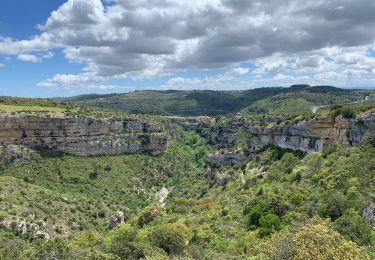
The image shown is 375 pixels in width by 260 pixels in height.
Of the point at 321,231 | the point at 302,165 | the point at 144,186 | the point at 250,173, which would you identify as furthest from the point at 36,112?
the point at 321,231

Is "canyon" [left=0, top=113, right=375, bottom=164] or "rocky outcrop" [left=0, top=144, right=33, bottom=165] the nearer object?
"canyon" [left=0, top=113, right=375, bottom=164]

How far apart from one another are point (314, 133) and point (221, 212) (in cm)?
2301

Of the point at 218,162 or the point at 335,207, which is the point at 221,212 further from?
the point at 218,162

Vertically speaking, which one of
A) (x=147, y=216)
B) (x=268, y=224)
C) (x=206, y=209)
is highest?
(x=268, y=224)

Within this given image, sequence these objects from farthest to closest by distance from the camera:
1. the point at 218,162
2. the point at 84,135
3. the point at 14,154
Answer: the point at 84,135 < the point at 14,154 < the point at 218,162

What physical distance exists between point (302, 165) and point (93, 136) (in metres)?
75.0

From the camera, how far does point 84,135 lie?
387 ft

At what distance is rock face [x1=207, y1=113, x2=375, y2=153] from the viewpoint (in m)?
55.1

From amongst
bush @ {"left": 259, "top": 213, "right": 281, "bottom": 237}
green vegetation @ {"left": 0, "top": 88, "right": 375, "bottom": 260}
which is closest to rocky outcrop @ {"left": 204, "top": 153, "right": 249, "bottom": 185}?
green vegetation @ {"left": 0, "top": 88, "right": 375, "bottom": 260}

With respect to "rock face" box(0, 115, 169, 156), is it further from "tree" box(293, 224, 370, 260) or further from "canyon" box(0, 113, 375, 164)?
"tree" box(293, 224, 370, 260)

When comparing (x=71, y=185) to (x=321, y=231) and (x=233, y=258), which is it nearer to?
(x=233, y=258)

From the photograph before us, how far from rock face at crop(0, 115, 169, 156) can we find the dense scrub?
6.34 m

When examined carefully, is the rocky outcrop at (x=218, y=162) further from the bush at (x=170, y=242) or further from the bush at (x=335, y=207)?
the bush at (x=170, y=242)

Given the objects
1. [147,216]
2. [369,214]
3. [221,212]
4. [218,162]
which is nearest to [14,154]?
[218,162]
